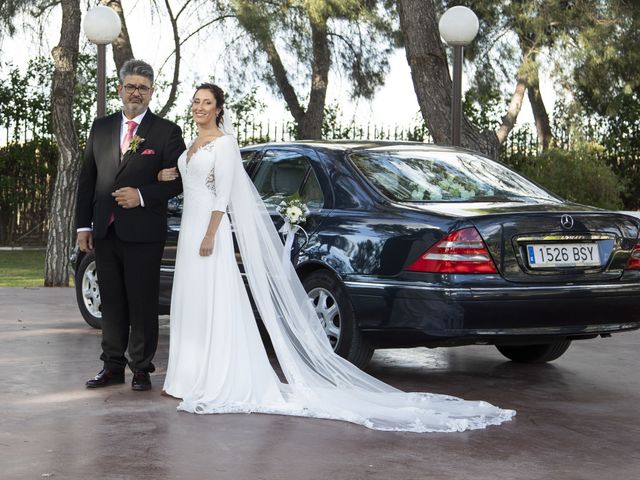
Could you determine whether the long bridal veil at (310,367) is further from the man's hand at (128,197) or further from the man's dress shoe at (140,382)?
the man's dress shoe at (140,382)

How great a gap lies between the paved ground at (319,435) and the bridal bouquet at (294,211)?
122 cm

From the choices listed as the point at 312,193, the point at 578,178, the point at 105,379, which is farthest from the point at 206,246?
the point at 578,178

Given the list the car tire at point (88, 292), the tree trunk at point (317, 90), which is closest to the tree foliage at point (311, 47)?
the tree trunk at point (317, 90)

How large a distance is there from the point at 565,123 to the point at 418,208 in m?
15.0

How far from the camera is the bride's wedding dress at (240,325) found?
23.8 ft

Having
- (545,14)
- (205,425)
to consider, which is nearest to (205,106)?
(205,425)

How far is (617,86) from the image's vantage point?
71.4 ft

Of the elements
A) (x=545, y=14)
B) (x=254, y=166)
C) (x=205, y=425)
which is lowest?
(x=205, y=425)

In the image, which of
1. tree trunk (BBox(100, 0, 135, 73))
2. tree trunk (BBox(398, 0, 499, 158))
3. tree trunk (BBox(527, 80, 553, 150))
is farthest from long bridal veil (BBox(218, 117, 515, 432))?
tree trunk (BBox(527, 80, 553, 150))

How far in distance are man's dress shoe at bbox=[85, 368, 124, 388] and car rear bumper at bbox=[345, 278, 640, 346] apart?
5.10 feet

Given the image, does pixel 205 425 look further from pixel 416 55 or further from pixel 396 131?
pixel 396 131

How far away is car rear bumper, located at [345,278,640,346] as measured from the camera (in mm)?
7426

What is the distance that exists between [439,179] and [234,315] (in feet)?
5.82

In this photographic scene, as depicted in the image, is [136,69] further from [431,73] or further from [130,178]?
[431,73]
